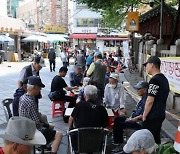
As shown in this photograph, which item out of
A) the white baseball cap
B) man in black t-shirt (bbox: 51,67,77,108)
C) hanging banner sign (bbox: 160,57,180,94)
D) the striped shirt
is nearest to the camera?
the white baseball cap

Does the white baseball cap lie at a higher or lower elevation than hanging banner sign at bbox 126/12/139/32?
lower

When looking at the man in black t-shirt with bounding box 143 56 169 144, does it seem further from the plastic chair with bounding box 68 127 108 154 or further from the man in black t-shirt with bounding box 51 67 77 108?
the man in black t-shirt with bounding box 51 67 77 108

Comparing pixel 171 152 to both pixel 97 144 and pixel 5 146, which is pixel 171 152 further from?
pixel 5 146

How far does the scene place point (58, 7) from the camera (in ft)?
210

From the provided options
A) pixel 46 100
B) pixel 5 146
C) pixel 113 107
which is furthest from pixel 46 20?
pixel 5 146

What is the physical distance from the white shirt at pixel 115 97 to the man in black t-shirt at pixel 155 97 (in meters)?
2.20

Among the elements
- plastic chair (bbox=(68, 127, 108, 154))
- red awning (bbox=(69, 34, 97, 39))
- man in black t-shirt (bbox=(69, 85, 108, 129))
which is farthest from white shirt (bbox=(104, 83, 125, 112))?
red awning (bbox=(69, 34, 97, 39))

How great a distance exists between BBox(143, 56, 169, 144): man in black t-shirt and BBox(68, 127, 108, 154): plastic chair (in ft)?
2.38

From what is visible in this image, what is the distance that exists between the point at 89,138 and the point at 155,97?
1149mm

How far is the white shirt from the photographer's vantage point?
287 inches

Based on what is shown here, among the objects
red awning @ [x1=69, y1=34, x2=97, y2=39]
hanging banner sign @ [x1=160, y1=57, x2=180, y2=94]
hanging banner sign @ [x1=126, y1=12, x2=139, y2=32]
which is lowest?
hanging banner sign @ [x1=160, y1=57, x2=180, y2=94]

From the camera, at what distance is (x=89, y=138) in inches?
189

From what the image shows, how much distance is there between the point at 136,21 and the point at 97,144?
14109mm

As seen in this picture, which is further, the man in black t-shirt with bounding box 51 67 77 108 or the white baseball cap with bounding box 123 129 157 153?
the man in black t-shirt with bounding box 51 67 77 108
